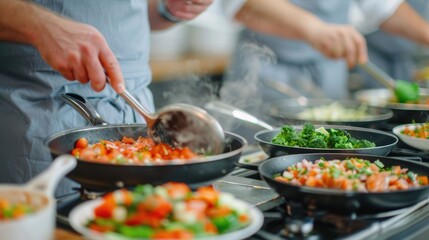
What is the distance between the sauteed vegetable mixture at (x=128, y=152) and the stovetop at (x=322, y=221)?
0.11 metres

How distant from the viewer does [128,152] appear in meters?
1.43

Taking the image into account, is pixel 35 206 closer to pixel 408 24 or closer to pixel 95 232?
pixel 95 232

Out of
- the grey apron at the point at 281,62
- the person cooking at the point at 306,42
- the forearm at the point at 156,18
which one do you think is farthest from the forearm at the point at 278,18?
the forearm at the point at 156,18

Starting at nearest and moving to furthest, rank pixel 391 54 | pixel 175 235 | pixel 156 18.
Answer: pixel 175 235 < pixel 156 18 < pixel 391 54

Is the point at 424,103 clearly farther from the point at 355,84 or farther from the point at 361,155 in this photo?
the point at 355,84

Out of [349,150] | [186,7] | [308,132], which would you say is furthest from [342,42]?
[349,150]

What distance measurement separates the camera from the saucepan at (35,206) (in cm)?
91

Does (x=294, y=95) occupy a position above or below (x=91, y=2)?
below

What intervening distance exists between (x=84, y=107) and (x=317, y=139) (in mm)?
677

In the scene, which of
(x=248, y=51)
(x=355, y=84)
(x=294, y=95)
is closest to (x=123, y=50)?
(x=294, y=95)

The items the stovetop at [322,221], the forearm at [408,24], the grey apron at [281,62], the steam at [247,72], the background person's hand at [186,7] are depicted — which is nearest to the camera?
the stovetop at [322,221]

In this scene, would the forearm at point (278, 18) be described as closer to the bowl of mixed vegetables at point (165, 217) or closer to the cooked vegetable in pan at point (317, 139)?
the cooked vegetable in pan at point (317, 139)

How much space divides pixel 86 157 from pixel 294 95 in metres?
1.88

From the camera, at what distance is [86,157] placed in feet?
4.44
